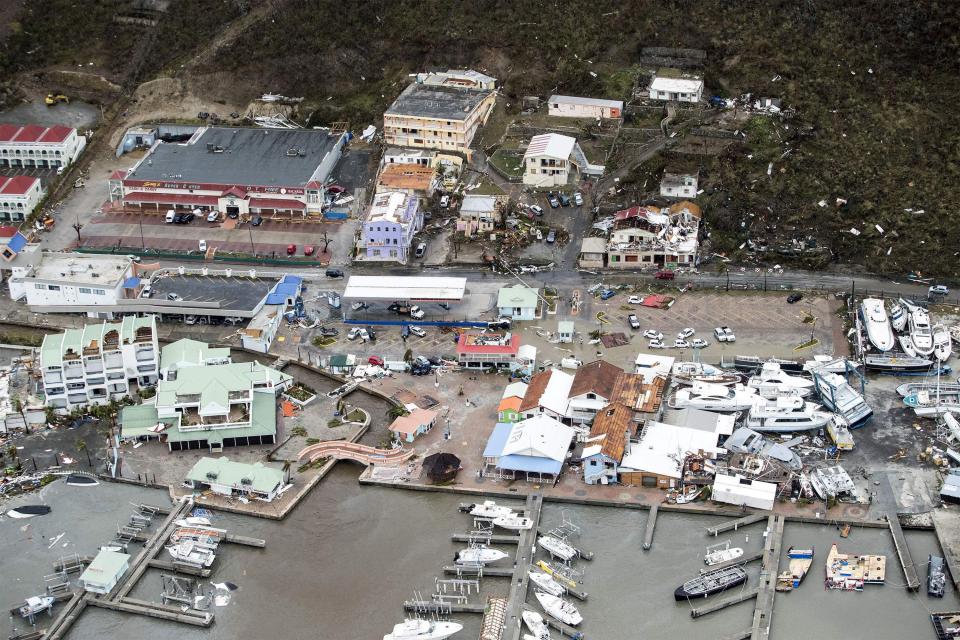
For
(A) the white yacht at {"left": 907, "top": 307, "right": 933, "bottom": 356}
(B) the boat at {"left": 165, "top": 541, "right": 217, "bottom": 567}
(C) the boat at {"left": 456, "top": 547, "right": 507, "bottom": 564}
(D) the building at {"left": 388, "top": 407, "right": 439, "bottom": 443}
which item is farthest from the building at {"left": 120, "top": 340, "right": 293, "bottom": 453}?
(A) the white yacht at {"left": 907, "top": 307, "right": 933, "bottom": 356}

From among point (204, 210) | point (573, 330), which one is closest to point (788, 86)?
point (573, 330)

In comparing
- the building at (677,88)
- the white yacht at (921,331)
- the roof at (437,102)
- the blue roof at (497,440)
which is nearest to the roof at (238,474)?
the blue roof at (497,440)

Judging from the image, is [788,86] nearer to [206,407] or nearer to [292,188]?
[292,188]

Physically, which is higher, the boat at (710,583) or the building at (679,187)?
the building at (679,187)

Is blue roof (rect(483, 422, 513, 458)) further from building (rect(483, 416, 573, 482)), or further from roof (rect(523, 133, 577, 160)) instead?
roof (rect(523, 133, 577, 160))

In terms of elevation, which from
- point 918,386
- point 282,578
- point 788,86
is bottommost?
point 282,578

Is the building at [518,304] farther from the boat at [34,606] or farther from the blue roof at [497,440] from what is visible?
the boat at [34,606]
